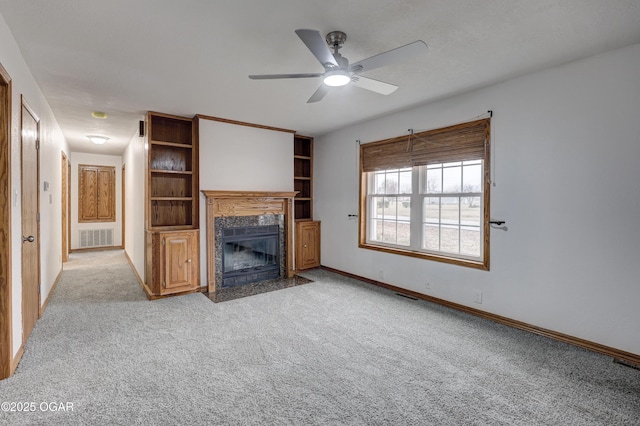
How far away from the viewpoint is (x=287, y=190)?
548cm

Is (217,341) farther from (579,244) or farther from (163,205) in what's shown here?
(579,244)

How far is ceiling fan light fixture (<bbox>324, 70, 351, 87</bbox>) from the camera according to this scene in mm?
2391

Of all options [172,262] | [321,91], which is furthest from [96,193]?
[321,91]

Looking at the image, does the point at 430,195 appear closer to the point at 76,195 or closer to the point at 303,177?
the point at 303,177

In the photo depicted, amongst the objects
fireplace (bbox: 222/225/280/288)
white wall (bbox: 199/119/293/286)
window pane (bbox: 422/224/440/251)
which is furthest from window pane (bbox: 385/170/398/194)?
fireplace (bbox: 222/225/280/288)

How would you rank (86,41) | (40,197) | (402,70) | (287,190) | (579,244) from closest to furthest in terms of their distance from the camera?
(86,41), (579,244), (402,70), (40,197), (287,190)

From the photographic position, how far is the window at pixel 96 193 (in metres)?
7.65

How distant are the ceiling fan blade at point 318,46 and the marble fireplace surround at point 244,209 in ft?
9.20

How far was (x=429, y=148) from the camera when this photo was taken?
13.0ft

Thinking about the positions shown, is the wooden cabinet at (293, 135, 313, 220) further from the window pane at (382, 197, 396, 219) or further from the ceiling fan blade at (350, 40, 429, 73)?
the ceiling fan blade at (350, 40, 429, 73)

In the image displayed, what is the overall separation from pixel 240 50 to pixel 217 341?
2.51 meters

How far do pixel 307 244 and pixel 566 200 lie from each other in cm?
380

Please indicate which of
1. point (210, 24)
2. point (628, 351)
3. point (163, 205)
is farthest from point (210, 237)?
point (628, 351)

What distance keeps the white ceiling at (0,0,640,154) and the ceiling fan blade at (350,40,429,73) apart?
0.23m
